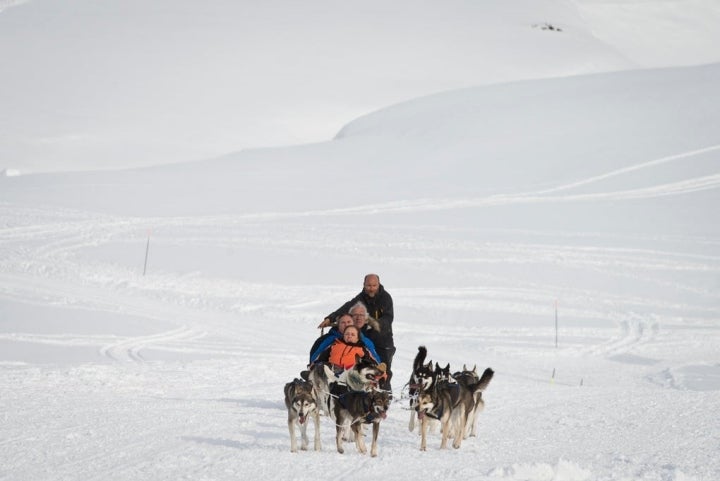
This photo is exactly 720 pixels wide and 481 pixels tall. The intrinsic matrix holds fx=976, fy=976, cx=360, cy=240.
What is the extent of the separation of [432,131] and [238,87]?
2946 cm

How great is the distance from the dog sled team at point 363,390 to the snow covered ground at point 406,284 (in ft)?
0.95

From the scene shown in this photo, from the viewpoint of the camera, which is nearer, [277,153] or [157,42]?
[277,153]

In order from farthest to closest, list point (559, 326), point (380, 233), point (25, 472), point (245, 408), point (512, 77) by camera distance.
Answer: point (512, 77) < point (380, 233) < point (559, 326) < point (245, 408) < point (25, 472)

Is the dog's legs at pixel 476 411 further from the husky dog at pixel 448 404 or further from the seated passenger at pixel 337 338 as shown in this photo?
the seated passenger at pixel 337 338

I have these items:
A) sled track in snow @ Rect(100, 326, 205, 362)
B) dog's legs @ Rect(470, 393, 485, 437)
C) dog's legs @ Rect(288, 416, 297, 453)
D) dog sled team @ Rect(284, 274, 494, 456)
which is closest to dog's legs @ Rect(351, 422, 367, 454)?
dog sled team @ Rect(284, 274, 494, 456)

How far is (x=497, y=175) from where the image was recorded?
43.8 metres

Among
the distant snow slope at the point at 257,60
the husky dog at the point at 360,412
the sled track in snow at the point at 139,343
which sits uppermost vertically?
the distant snow slope at the point at 257,60

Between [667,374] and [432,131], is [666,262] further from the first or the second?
[432,131]

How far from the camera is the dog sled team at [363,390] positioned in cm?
868

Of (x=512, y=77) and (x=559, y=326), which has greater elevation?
(x=512, y=77)

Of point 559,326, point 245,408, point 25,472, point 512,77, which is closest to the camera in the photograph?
point 25,472

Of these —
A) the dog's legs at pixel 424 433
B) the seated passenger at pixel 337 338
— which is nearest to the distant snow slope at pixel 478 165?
the seated passenger at pixel 337 338

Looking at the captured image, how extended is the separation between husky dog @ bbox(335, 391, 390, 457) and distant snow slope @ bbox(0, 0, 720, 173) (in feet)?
154

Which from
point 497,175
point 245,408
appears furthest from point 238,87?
point 245,408
